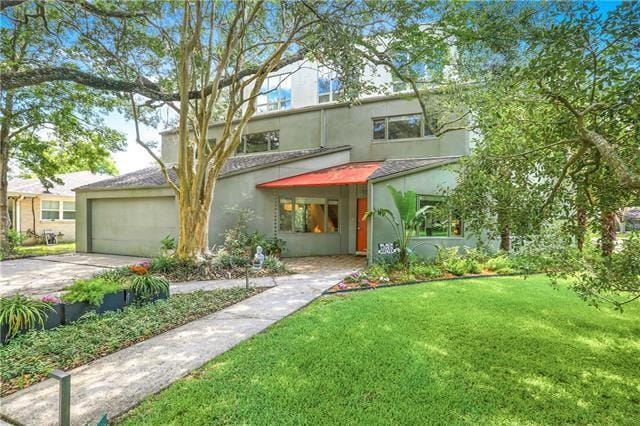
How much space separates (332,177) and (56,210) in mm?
22417

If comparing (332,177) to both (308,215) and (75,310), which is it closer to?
(308,215)

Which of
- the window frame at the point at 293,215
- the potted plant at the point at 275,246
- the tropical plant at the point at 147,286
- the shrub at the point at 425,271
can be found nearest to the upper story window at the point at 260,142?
the window frame at the point at 293,215

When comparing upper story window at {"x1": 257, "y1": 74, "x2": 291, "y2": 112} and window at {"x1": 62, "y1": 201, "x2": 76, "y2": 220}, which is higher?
upper story window at {"x1": 257, "y1": 74, "x2": 291, "y2": 112}

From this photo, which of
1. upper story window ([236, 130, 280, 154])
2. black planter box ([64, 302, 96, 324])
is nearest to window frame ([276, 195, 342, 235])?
upper story window ([236, 130, 280, 154])

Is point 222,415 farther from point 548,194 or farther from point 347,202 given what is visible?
point 347,202

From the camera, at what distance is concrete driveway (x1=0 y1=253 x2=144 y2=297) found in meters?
9.59

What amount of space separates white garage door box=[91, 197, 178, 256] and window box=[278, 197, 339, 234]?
198 inches

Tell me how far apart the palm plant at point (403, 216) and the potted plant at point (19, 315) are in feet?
31.9

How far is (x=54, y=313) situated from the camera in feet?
20.0

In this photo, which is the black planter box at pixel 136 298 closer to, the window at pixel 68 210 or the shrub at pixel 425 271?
the shrub at pixel 425 271

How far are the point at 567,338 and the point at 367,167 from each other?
459 inches

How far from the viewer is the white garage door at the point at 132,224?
15477 millimetres

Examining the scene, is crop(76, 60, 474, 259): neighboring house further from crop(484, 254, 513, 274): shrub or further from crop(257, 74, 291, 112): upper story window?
crop(484, 254, 513, 274): shrub

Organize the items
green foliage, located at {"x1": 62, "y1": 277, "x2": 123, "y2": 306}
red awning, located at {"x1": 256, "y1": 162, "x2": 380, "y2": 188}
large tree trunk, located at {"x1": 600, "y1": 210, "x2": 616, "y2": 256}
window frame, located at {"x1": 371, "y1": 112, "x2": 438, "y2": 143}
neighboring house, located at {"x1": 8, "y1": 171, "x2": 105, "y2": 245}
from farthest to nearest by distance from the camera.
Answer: neighboring house, located at {"x1": 8, "y1": 171, "x2": 105, "y2": 245} → window frame, located at {"x1": 371, "y1": 112, "x2": 438, "y2": 143} → red awning, located at {"x1": 256, "y1": 162, "x2": 380, "y2": 188} → green foliage, located at {"x1": 62, "y1": 277, "x2": 123, "y2": 306} → large tree trunk, located at {"x1": 600, "y1": 210, "x2": 616, "y2": 256}
